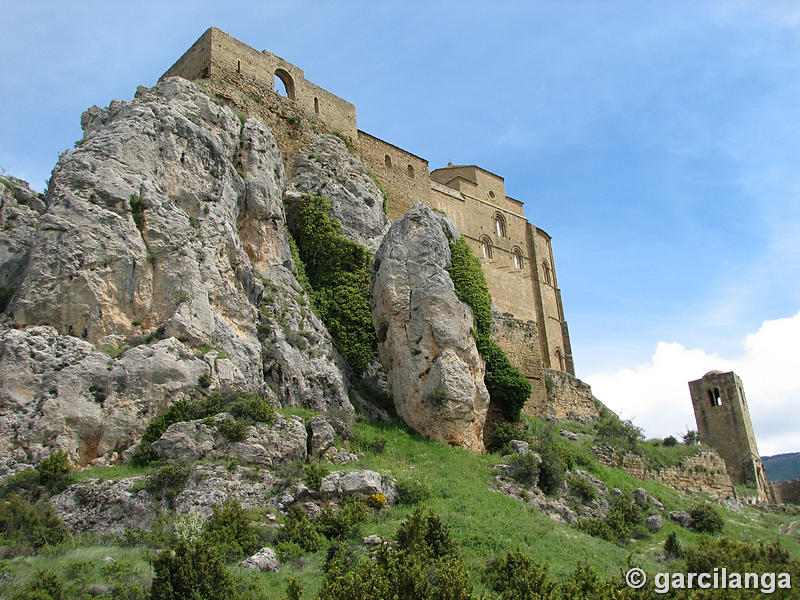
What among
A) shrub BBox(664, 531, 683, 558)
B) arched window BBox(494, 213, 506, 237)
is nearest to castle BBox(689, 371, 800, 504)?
arched window BBox(494, 213, 506, 237)

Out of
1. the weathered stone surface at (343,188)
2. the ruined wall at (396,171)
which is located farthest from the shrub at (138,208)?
the ruined wall at (396,171)

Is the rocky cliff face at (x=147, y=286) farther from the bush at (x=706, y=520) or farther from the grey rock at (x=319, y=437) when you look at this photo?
the bush at (x=706, y=520)

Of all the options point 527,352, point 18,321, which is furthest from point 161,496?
point 527,352

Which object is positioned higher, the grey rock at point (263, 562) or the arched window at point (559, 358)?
the arched window at point (559, 358)

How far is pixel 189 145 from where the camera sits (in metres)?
22.4

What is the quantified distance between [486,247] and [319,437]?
84.0 ft

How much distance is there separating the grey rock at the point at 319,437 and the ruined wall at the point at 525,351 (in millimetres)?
13695

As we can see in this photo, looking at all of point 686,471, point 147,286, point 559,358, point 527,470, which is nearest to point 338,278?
point 147,286

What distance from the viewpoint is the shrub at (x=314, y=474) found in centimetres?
1623

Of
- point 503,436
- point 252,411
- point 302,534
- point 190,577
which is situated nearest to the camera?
point 190,577

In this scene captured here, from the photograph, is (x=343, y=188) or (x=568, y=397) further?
(x=568, y=397)

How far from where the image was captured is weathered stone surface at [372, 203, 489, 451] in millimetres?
22531

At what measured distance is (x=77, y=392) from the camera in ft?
53.5

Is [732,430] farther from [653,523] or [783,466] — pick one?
[783,466]
